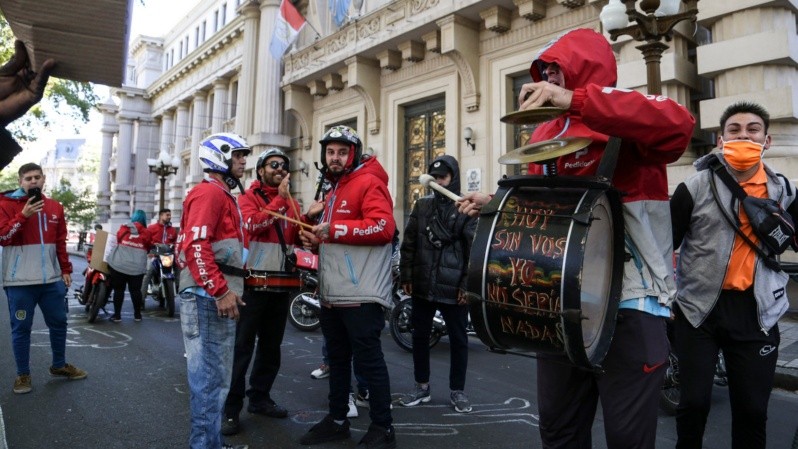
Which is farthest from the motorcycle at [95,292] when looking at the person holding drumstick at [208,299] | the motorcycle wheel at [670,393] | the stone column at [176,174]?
the stone column at [176,174]

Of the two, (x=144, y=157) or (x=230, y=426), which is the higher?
→ (x=144, y=157)

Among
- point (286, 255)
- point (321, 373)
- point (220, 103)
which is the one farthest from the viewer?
point (220, 103)

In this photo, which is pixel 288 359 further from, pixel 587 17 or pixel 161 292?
pixel 587 17

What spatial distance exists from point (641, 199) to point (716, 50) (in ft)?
28.0

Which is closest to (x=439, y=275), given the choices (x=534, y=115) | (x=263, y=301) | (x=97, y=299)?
(x=263, y=301)

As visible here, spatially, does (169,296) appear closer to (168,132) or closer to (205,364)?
(205,364)

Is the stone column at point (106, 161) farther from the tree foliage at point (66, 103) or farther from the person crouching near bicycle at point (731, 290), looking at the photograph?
the person crouching near bicycle at point (731, 290)

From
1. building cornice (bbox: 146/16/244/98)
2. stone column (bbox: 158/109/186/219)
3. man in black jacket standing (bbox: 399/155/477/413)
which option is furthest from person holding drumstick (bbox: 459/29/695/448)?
stone column (bbox: 158/109/186/219)

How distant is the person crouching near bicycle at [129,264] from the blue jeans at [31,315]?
13.3ft

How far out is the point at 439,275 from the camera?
15.5 feet

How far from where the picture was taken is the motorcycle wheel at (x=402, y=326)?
709cm

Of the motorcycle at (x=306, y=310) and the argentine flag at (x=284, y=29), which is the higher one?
the argentine flag at (x=284, y=29)

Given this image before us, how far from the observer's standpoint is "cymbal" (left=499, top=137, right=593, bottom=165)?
1.74 meters

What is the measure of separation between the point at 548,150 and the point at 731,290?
1554 mm
